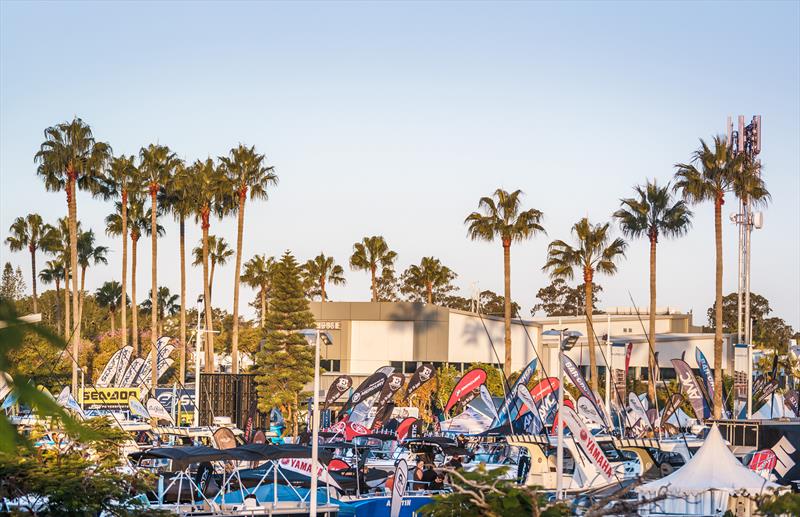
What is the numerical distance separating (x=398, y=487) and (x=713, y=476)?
22.2 ft

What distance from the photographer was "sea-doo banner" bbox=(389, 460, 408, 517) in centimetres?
2288

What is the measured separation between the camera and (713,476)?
1942cm

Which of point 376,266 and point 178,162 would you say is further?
point 376,266

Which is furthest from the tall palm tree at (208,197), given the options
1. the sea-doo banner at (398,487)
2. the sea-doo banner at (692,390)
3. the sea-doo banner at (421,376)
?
the sea-doo banner at (398,487)

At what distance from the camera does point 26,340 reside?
490 cm

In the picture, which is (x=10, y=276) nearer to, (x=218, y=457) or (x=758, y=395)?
(x=758, y=395)

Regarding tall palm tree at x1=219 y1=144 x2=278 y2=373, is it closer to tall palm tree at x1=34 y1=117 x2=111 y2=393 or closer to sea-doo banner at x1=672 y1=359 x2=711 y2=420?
tall palm tree at x1=34 y1=117 x2=111 y2=393

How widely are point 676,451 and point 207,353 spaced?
41.4 metres

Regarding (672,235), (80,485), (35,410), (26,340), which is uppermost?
(672,235)

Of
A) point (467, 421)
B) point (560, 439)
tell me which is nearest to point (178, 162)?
point (467, 421)

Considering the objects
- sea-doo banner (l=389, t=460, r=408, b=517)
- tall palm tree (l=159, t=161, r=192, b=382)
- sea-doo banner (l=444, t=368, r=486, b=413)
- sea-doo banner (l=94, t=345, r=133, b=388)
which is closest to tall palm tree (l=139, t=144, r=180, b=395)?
tall palm tree (l=159, t=161, r=192, b=382)

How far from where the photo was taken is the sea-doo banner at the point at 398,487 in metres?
22.9

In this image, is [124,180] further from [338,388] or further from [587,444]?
[587,444]

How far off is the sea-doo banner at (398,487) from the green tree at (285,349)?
38.4 meters
